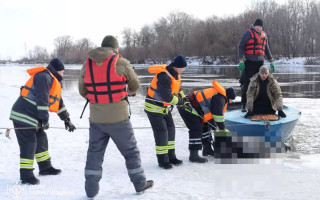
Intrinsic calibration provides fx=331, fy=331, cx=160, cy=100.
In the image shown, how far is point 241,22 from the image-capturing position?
54.2 metres

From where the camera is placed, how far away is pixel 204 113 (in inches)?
204

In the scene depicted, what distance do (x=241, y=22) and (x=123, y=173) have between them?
53501mm

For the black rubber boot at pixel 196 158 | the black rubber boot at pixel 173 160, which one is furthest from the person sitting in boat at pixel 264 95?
the black rubber boot at pixel 173 160

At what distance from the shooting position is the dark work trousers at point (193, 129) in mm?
4895

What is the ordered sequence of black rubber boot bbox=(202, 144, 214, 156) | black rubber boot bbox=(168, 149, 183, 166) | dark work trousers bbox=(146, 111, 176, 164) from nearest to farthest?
dark work trousers bbox=(146, 111, 176, 164) < black rubber boot bbox=(168, 149, 183, 166) < black rubber boot bbox=(202, 144, 214, 156)

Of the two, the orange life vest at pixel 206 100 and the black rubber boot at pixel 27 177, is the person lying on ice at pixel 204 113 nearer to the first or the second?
the orange life vest at pixel 206 100

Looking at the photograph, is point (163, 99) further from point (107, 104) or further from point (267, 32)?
point (267, 32)

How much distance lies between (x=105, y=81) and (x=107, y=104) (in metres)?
0.24

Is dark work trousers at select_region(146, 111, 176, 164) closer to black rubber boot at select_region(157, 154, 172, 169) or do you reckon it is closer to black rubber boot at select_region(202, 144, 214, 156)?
black rubber boot at select_region(157, 154, 172, 169)

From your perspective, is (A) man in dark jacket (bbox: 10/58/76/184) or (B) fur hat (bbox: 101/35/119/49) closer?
(B) fur hat (bbox: 101/35/119/49)

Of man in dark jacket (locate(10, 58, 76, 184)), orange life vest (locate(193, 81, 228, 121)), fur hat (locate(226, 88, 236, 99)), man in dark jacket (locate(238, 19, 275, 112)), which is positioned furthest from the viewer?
man in dark jacket (locate(238, 19, 275, 112))

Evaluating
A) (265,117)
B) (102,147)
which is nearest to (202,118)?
(265,117)

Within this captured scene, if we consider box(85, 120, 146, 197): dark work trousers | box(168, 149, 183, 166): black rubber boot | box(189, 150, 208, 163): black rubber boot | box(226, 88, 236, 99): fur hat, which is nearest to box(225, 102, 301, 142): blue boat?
box(226, 88, 236, 99): fur hat

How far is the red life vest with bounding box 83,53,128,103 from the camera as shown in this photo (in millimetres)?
3244
